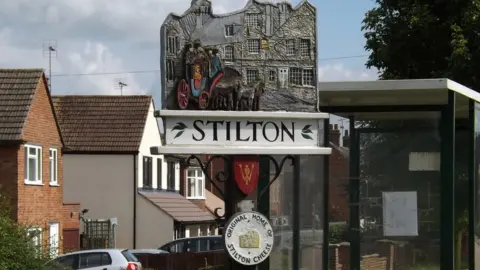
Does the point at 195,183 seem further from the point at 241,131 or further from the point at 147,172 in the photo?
the point at 241,131

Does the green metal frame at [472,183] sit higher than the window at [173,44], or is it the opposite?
the window at [173,44]

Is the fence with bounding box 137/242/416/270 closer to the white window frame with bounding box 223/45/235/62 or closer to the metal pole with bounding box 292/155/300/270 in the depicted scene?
the metal pole with bounding box 292/155/300/270

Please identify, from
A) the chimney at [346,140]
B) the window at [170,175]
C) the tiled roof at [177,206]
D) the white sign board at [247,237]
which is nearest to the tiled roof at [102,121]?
the tiled roof at [177,206]

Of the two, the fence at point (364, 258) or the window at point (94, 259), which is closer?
the fence at point (364, 258)

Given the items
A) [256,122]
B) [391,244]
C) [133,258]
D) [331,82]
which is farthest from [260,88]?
[133,258]

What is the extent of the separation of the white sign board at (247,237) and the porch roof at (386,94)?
252cm

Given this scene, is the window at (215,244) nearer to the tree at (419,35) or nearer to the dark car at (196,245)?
the dark car at (196,245)

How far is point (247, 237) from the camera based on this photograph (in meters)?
8.34

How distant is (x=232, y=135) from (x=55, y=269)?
1019 cm

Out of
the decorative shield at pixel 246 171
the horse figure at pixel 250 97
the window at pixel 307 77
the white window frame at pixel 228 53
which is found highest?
the white window frame at pixel 228 53

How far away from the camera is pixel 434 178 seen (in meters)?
11.6

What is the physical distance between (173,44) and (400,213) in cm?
463

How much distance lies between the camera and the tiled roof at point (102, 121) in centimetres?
4606

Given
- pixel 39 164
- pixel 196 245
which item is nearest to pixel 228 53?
pixel 196 245
